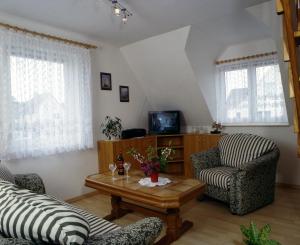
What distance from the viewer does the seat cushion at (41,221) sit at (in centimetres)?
89

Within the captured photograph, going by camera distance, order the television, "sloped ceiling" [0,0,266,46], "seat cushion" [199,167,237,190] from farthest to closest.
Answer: the television → "seat cushion" [199,167,237,190] → "sloped ceiling" [0,0,266,46]

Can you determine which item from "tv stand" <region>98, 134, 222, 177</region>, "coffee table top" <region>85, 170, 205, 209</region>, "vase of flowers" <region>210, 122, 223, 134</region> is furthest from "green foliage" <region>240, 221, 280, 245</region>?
"vase of flowers" <region>210, 122, 223, 134</region>

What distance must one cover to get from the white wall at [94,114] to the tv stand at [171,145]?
0.21 metres

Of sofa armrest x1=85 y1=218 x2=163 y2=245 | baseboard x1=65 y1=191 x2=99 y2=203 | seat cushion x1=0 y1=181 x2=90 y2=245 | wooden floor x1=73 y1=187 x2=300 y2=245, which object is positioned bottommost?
wooden floor x1=73 y1=187 x2=300 y2=245

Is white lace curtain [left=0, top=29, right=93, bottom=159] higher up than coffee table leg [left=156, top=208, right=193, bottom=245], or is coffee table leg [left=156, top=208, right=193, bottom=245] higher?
white lace curtain [left=0, top=29, right=93, bottom=159]

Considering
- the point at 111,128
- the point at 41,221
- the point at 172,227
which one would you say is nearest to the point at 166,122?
the point at 111,128

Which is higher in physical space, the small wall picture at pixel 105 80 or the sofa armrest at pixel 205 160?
the small wall picture at pixel 105 80

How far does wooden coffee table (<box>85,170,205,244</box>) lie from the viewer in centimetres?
211

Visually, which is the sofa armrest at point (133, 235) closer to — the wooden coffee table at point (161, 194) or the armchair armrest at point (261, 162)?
the wooden coffee table at point (161, 194)

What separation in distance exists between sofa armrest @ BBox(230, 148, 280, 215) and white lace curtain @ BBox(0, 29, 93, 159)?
2.11 metres

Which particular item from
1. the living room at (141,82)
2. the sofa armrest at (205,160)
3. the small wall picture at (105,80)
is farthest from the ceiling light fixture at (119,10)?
the sofa armrest at (205,160)

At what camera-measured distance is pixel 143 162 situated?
2551 millimetres

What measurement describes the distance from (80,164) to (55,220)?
2795 mm

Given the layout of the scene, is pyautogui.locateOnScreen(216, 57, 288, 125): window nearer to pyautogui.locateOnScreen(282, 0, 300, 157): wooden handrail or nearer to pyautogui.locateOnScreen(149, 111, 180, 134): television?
pyautogui.locateOnScreen(149, 111, 180, 134): television
